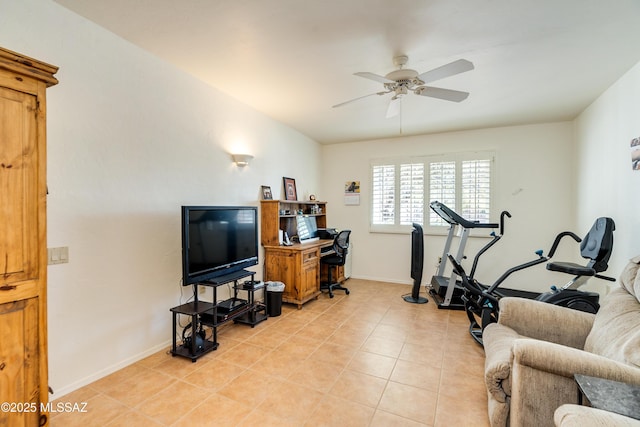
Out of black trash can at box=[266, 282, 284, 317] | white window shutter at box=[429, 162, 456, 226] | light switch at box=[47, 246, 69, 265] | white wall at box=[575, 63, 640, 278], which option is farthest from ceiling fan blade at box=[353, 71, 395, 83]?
white window shutter at box=[429, 162, 456, 226]

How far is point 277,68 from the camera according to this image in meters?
2.75

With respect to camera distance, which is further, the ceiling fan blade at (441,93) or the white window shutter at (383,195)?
the white window shutter at (383,195)

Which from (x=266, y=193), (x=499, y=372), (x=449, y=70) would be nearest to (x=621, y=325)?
(x=499, y=372)

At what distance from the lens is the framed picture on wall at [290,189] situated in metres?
4.66

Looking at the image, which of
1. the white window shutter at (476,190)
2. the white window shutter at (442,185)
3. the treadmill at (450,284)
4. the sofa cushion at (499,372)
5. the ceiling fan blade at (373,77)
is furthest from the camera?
the white window shutter at (442,185)


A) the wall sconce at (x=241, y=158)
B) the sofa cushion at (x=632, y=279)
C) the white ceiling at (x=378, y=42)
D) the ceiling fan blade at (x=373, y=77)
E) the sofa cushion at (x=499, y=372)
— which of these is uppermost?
the white ceiling at (x=378, y=42)

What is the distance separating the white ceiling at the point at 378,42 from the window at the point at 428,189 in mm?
1369

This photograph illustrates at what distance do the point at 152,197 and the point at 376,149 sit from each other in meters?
4.02

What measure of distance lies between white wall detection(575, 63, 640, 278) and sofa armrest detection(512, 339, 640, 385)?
6.93ft

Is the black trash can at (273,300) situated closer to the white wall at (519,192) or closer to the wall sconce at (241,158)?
the wall sconce at (241,158)

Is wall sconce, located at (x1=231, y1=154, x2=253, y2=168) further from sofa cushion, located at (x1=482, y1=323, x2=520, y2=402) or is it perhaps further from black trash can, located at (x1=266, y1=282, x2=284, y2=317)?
sofa cushion, located at (x1=482, y1=323, x2=520, y2=402)

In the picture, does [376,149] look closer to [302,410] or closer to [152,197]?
[152,197]

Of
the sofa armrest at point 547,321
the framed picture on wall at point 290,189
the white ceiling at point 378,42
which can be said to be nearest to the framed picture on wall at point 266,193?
the framed picture on wall at point 290,189

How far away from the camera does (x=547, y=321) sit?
79.4 inches
